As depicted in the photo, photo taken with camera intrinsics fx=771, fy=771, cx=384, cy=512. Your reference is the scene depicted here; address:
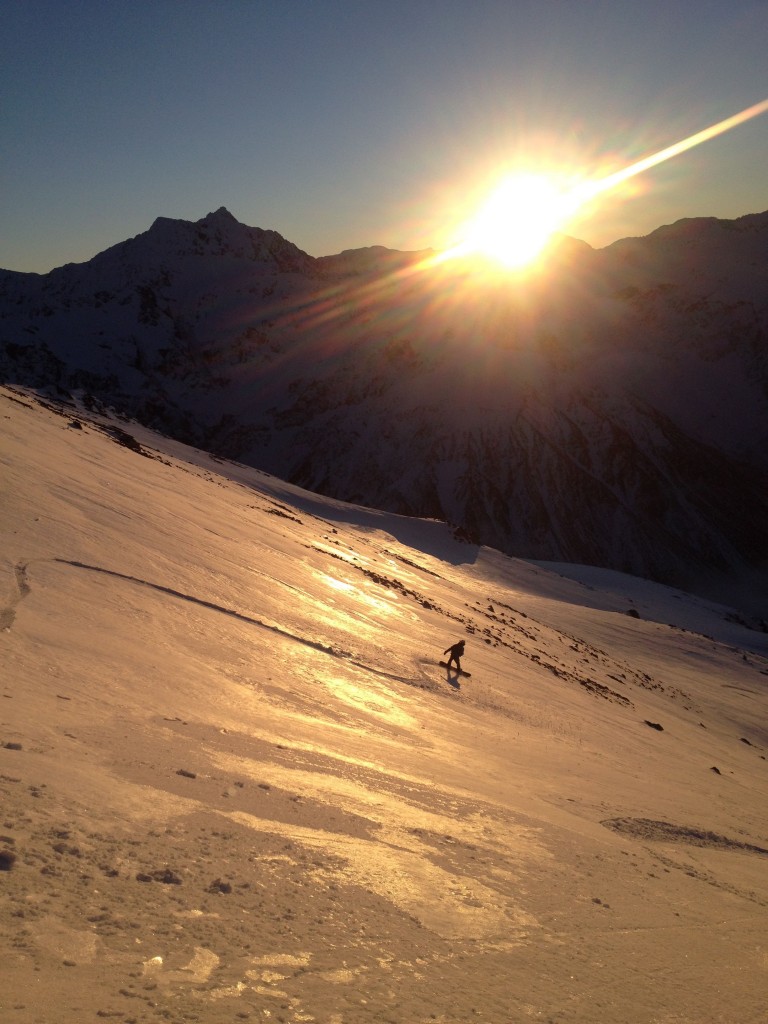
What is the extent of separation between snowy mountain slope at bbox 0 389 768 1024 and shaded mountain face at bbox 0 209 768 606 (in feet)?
418

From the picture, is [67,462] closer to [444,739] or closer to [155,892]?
[444,739]

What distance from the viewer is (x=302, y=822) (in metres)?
5.52

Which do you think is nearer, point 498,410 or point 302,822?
point 302,822

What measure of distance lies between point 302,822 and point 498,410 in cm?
16486

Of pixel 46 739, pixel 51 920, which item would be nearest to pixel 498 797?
pixel 46 739

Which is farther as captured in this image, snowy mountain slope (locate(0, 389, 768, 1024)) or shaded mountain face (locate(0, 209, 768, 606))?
shaded mountain face (locate(0, 209, 768, 606))

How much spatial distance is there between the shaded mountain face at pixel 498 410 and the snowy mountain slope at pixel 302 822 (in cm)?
12744

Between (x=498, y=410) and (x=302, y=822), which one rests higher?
(x=498, y=410)

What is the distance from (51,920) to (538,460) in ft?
529

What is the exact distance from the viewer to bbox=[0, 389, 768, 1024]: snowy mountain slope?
151 inches

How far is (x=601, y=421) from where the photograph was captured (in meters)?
168

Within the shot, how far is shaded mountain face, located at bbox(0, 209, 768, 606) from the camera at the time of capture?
152750 mm

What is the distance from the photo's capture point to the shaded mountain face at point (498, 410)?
501ft

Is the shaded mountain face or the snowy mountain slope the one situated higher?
the shaded mountain face
